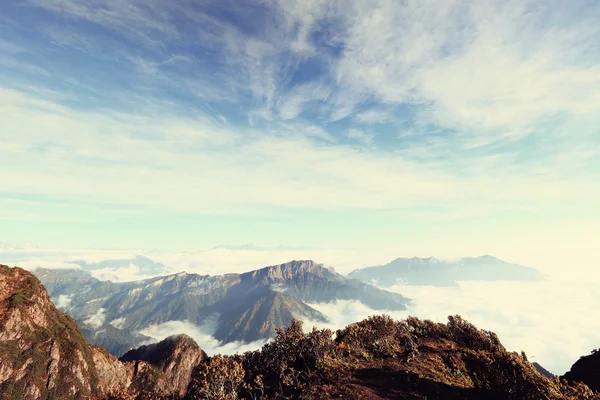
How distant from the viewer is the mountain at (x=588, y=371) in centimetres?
4211

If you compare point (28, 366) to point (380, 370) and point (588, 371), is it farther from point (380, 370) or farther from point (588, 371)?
point (588, 371)

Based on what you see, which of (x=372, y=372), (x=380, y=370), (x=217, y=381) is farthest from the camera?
(x=380, y=370)

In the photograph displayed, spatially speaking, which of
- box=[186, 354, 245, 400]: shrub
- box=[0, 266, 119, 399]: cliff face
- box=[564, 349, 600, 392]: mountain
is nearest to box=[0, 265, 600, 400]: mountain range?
box=[186, 354, 245, 400]: shrub

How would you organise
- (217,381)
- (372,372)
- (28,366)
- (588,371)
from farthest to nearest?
(28,366) → (588,371) → (372,372) → (217,381)

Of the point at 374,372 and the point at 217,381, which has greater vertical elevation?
the point at 217,381

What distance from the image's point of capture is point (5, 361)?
179625mm

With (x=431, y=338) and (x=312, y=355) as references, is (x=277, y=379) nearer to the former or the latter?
(x=312, y=355)

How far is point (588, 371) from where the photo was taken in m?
46.0

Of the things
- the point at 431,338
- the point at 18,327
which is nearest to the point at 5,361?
the point at 18,327

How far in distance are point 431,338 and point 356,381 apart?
873 inches

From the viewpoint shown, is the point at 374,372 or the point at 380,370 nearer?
the point at 374,372

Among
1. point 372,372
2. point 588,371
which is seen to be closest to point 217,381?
point 372,372

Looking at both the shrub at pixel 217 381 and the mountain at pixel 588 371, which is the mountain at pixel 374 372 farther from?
the mountain at pixel 588 371

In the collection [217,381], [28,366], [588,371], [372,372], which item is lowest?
[28,366]
